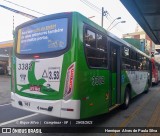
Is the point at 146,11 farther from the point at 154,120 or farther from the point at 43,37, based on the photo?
the point at 43,37

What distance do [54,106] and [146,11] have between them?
922cm

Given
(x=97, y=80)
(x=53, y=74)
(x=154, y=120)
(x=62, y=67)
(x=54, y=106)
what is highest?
(x=62, y=67)

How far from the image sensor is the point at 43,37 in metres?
6.98

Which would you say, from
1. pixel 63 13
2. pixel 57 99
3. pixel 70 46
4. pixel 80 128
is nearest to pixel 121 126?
pixel 80 128

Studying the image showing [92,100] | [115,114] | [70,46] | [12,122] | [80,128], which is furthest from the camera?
[115,114]

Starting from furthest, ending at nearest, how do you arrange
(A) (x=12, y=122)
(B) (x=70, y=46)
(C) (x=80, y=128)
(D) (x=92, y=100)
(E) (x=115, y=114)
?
(E) (x=115, y=114)
(A) (x=12, y=122)
(C) (x=80, y=128)
(D) (x=92, y=100)
(B) (x=70, y=46)

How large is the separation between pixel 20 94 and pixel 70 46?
2.35m

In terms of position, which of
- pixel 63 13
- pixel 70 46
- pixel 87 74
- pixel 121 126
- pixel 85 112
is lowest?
pixel 121 126

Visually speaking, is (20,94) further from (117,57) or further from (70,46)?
(117,57)

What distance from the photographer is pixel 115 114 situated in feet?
31.6

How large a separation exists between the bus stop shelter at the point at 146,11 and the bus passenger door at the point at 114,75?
2910mm

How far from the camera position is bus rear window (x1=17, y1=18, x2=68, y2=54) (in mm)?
6586

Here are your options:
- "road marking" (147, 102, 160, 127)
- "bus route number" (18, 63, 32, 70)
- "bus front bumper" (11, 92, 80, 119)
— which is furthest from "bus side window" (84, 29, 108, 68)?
"road marking" (147, 102, 160, 127)
